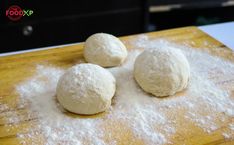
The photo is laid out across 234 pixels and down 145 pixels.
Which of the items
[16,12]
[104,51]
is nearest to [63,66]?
[104,51]

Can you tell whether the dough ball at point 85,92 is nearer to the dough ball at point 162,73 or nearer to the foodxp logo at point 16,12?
the dough ball at point 162,73

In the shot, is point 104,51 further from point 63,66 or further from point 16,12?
point 16,12

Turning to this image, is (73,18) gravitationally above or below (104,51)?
below

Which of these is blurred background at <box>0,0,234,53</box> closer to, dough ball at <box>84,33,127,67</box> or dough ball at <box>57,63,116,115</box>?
dough ball at <box>84,33,127,67</box>

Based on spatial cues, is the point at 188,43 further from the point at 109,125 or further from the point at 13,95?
the point at 13,95

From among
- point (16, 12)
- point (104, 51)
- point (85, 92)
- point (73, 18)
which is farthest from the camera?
point (73, 18)

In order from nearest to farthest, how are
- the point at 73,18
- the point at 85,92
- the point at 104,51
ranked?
the point at 85,92, the point at 104,51, the point at 73,18
